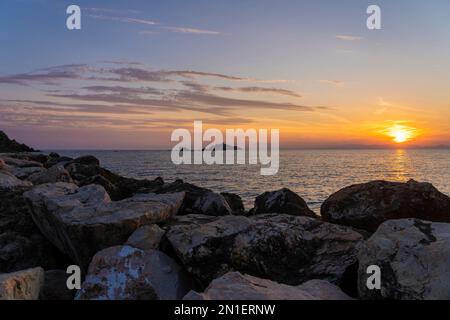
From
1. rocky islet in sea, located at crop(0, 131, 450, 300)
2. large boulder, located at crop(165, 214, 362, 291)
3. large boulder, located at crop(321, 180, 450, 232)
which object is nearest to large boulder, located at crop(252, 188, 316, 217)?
rocky islet in sea, located at crop(0, 131, 450, 300)

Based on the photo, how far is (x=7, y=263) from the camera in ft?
31.0

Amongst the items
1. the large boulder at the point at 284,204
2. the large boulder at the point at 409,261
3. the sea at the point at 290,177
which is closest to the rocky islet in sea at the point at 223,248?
the large boulder at the point at 409,261

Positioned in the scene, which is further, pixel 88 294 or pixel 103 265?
pixel 103 265

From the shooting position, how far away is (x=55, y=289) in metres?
7.72

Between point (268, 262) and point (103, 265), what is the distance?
2984mm

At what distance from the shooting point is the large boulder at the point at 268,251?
7568 mm

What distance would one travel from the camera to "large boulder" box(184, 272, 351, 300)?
19.0 ft

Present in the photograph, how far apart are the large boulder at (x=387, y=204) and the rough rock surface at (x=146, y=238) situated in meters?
4.66

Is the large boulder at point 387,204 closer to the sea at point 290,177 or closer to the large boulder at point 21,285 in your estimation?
the large boulder at point 21,285

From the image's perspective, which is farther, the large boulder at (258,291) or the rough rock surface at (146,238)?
the rough rock surface at (146,238)

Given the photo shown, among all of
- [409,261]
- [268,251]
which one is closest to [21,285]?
[268,251]
